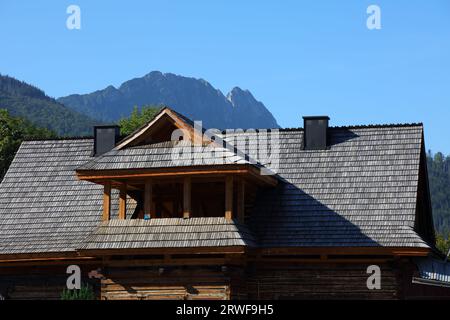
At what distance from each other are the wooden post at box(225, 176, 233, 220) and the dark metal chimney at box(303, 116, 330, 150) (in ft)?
16.9

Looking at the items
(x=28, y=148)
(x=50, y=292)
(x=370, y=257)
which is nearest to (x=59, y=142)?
(x=28, y=148)

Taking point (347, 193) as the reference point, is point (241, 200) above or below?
below

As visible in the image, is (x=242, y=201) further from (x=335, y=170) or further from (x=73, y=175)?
(x=73, y=175)

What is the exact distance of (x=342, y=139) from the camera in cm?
3356

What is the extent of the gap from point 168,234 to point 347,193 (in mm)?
6164

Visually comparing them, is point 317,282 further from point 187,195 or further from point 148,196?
point 148,196

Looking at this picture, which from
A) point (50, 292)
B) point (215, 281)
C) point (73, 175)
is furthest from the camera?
point (73, 175)

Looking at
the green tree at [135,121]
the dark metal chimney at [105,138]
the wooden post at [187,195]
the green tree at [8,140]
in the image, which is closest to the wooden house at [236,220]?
the wooden post at [187,195]

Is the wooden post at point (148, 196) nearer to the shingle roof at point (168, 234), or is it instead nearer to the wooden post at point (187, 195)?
the shingle roof at point (168, 234)

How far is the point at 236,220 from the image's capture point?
29.4 m

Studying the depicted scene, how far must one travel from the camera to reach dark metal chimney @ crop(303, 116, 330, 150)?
3344cm

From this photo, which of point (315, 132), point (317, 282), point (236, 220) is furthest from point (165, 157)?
point (315, 132)

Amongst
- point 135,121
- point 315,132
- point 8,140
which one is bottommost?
point 8,140

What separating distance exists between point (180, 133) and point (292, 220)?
4480 millimetres
